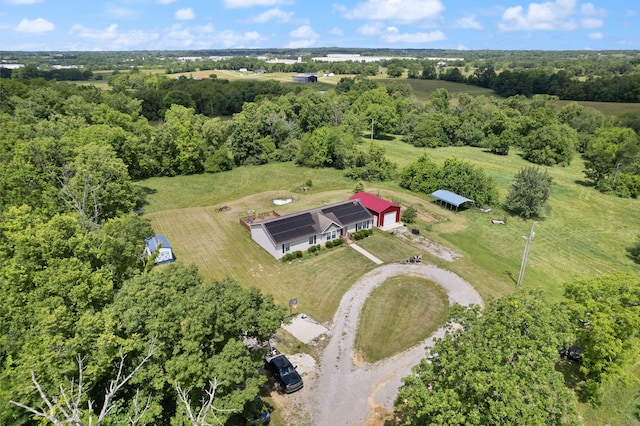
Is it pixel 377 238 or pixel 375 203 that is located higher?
pixel 375 203

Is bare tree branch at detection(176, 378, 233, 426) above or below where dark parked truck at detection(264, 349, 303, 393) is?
above

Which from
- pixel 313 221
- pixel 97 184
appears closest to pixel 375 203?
pixel 313 221

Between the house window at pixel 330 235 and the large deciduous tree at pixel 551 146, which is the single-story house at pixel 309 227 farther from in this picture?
the large deciduous tree at pixel 551 146

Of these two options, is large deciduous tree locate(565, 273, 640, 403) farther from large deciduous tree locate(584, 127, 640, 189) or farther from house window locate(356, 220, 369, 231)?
large deciduous tree locate(584, 127, 640, 189)

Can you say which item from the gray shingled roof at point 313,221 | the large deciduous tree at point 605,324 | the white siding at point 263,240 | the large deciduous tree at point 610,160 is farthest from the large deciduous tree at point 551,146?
the white siding at point 263,240

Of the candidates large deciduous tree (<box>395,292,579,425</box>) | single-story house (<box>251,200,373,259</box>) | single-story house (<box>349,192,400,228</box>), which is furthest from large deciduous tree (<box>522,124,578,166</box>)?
large deciduous tree (<box>395,292,579,425</box>)

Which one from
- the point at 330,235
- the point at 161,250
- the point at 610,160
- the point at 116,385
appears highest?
the point at 116,385

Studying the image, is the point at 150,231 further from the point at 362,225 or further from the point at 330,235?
the point at 362,225
